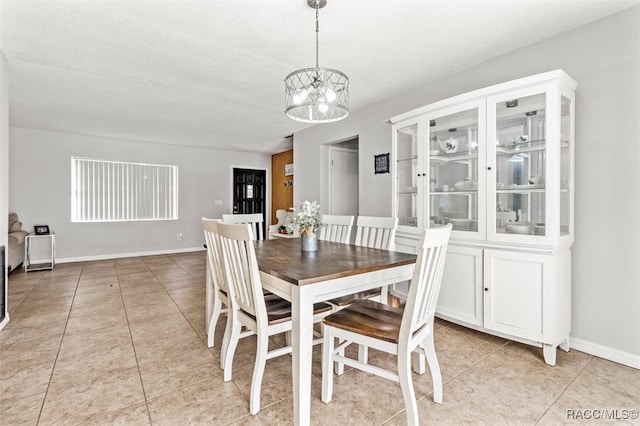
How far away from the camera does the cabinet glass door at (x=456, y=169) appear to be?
2.52 meters

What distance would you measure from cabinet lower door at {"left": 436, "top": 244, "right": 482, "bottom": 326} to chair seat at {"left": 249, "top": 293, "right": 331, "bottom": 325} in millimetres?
1239

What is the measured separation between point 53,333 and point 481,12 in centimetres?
414

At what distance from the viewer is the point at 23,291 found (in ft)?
12.5

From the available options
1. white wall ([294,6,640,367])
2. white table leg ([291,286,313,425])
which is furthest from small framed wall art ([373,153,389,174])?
white table leg ([291,286,313,425])

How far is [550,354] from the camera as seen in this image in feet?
6.82

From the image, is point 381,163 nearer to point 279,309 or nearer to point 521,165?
point 521,165

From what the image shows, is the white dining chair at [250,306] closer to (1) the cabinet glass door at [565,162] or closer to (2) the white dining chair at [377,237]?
(2) the white dining chair at [377,237]

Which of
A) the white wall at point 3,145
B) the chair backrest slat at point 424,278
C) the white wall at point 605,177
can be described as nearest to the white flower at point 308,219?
the chair backrest slat at point 424,278

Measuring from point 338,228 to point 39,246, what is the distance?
5.56 meters

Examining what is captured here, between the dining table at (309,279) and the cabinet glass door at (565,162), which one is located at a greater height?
the cabinet glass door at (565,162)

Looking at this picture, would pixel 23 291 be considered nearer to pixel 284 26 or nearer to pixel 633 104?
pixel 284 26

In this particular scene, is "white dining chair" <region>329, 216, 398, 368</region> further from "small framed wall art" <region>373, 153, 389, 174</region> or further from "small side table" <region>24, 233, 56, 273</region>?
"small side table" <region>24, 233, 56, 273</region>

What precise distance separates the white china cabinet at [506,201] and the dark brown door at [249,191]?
18.1 ft

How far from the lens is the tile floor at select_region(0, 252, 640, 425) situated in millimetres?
1585
